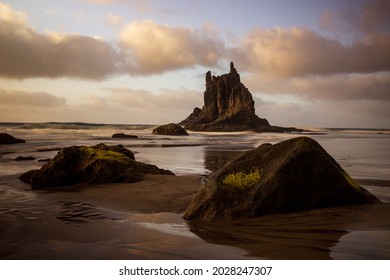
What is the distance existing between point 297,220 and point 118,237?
2.21 m

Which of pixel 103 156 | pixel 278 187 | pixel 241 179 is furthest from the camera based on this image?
pixel 103 156

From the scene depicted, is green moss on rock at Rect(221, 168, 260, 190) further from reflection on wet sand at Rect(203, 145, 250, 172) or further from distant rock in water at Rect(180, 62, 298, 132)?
distant rock in water at Rect(180, 62, 298, 132)

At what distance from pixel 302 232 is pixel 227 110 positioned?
96933mm

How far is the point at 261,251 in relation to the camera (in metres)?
2.98

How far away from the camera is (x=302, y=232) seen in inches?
139

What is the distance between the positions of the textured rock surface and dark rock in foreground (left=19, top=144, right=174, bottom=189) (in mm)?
71057

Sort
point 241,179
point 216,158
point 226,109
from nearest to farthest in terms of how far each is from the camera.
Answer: point 241,179, point 216,158, point 226,109

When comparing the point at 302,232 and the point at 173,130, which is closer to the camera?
the point at 302,232

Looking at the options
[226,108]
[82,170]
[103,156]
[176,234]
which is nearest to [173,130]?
[103,156]

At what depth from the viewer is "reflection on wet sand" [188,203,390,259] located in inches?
115

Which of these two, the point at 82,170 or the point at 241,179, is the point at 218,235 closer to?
the point at 241,179

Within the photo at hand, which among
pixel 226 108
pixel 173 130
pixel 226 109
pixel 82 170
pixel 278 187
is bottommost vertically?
pixel 82 170
